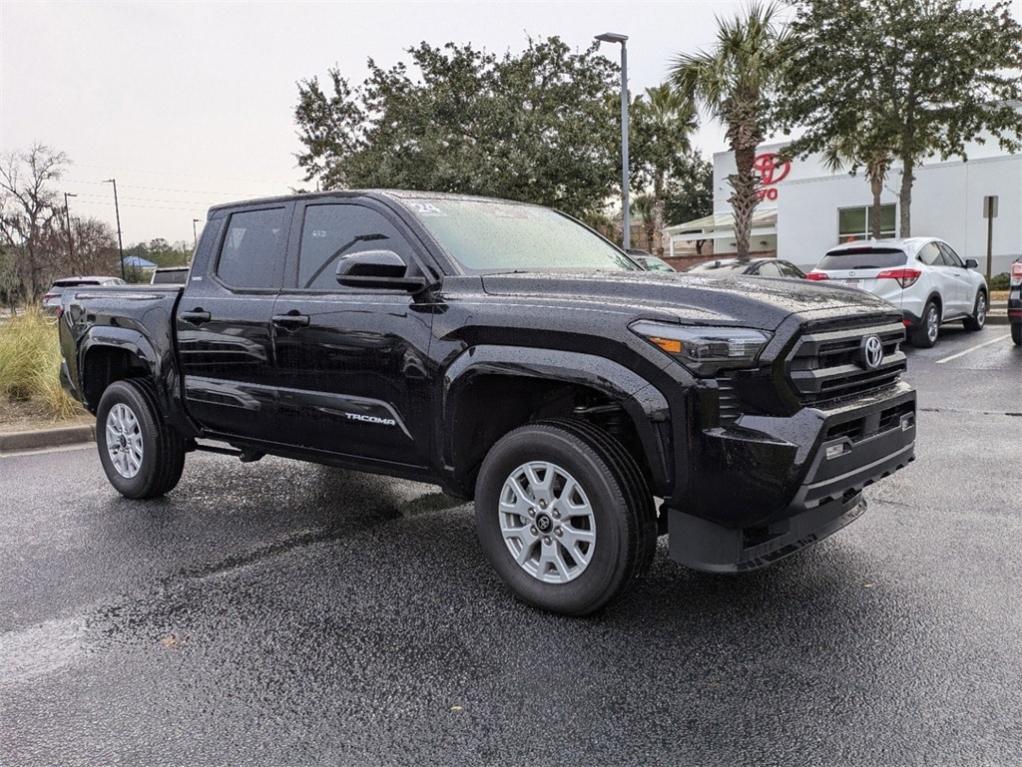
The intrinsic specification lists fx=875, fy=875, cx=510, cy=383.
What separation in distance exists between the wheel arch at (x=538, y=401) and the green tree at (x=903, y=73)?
18930 millimetres

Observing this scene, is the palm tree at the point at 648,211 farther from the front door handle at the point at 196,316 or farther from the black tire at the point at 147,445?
the front door handle at the point at 196,316

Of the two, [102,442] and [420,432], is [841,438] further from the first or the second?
[102,442]

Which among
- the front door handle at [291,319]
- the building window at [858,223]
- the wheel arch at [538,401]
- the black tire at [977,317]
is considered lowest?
the black tire at [977,317]

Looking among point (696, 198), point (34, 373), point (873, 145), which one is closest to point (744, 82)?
point (873, 145)

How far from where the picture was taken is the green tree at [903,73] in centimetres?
1930

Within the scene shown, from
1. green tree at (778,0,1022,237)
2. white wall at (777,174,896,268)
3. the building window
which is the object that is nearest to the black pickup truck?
green tree at (778,0,1022,237)

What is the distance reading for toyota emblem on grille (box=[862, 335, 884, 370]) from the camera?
373cm

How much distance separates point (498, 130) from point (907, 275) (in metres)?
15.2

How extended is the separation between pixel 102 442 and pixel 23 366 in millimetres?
4384

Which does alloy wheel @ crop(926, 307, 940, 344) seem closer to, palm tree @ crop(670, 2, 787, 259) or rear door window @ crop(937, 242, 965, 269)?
rear door window @ crop(937, 242, 965, 269)

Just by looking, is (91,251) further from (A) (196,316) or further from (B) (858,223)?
(A) (196,316)

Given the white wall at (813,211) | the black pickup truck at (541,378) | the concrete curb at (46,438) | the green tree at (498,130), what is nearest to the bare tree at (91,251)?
the green tree at (498,130)

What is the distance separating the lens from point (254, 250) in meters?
5.14

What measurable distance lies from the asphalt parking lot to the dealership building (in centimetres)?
2383
